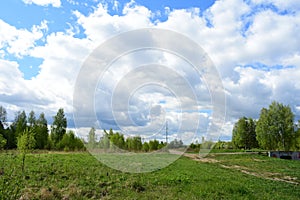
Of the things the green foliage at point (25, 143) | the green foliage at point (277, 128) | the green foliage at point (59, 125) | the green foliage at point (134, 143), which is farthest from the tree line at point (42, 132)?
the green foliage at point (277, 128)

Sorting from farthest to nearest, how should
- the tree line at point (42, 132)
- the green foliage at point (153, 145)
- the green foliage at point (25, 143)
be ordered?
the green foliage at point (153, 145)
the tree line at point (42, 132)
the green foliage at point (25, 143)

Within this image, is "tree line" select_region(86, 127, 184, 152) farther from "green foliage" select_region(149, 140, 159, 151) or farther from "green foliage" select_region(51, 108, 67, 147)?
"green foliage" select_region(51, 108, 67, 147)

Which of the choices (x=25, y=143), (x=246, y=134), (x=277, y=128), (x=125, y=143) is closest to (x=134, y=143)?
(x=125, y=143)

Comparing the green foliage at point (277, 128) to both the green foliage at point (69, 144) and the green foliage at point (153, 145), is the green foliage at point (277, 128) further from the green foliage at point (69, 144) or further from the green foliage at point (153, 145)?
the green foliage at point (69, 144)

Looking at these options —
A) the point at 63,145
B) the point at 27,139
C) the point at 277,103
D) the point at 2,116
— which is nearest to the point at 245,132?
the point at 277,103

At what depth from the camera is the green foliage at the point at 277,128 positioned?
65.4 meters

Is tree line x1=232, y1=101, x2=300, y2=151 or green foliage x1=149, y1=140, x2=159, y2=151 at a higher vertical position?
tree line x1=232, y1=101, x2=300, y2=151

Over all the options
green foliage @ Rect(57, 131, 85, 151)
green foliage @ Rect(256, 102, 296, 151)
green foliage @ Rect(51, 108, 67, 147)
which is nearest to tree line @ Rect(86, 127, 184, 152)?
green foliage @ Rect(57, 131, 85, 151)

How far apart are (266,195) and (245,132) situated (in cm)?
A: 7449

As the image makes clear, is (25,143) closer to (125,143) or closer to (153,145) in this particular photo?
(125,143)

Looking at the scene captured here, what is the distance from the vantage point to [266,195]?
50.1 feet

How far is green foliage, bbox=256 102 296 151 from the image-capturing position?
6538 cm

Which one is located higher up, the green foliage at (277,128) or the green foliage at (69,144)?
the green foliage at (277,128)

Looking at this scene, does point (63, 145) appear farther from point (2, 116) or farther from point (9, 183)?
point (9, 183)
